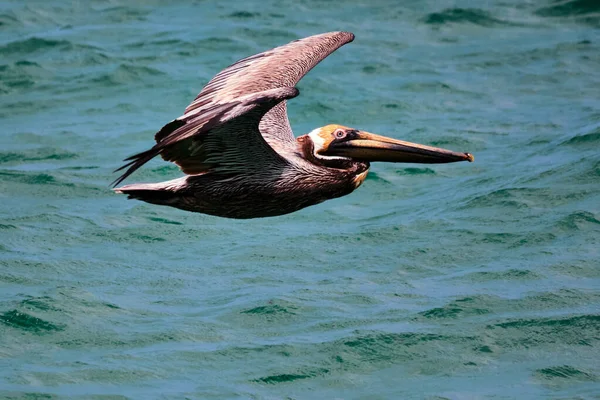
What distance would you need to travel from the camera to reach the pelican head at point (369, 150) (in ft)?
29.5

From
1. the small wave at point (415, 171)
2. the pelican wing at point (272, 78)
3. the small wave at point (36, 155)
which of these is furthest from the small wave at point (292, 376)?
the small wave at point (36, 155)

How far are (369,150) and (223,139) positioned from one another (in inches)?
48.1

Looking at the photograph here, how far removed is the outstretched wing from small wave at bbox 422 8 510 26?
920 centimetres

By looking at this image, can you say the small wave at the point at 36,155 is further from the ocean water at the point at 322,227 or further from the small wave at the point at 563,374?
the small wave at the point at 563,374

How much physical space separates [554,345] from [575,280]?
133 cm

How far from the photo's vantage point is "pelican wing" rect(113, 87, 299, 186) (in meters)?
7.75

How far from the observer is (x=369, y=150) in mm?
9047

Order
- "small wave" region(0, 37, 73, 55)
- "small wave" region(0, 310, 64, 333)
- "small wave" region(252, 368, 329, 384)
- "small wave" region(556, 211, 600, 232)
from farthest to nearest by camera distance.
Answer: "small wave" region(0, 37, 73, 55) < "small wave" region(556, 211, 600, 232) < "small wave" region(0, 310, 64, 333) < "small wave" region(252, 368, 329, 384)

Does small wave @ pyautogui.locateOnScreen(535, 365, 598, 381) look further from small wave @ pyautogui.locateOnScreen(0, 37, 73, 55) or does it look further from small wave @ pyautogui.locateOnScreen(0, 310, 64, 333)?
small wave @ pyautogui.locateOnScreen(0, 37, 73, 55)

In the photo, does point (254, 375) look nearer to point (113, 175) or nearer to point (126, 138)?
point (113, 175)

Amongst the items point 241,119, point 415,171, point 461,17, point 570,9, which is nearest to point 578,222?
point 415,171

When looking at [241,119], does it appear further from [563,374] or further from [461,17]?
[461,17]

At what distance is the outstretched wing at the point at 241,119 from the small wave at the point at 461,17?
9.20m

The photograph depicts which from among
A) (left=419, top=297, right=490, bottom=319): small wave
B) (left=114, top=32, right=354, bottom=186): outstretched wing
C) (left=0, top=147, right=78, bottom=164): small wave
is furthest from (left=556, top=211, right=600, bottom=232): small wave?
(left=0, top=147, right=78, bottom=164): small wave
